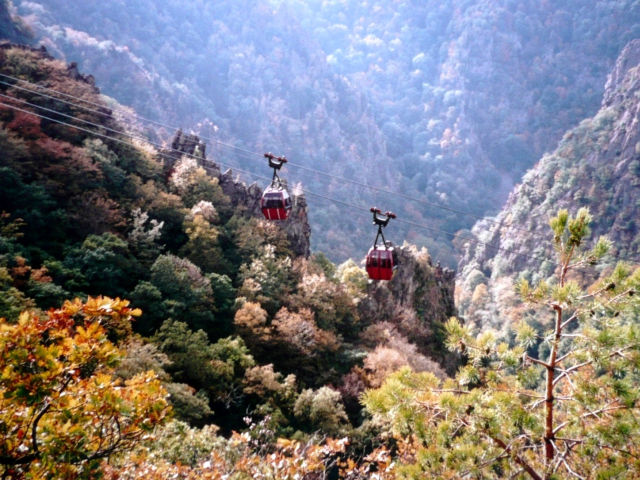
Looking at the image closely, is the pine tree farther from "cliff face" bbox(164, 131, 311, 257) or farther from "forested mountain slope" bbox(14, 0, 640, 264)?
"forested mountain slope" bbox(14, 0, 640, 264)

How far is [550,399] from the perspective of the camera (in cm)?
463

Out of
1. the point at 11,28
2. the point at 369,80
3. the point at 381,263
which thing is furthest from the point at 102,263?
the point at 369,80

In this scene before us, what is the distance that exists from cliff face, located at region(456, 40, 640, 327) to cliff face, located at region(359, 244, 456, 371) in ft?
76.2

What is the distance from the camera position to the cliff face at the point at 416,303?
89.6 ft

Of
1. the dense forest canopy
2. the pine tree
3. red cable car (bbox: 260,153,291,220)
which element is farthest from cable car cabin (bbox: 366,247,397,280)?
the pine tree

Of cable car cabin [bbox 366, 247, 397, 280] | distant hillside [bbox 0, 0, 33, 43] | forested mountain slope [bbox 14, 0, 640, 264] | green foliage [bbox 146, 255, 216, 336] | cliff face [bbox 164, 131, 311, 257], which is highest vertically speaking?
forested mountain slope [bbox 14, 0, 640, 264]

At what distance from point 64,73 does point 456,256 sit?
64436 millimetres

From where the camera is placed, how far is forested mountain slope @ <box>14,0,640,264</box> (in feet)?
239

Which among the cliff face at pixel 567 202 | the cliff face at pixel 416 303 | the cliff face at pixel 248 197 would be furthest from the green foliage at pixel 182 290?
the cliff face at pixel 567 202

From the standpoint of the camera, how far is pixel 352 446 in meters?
15.9

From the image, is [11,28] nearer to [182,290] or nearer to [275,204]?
[182,290]

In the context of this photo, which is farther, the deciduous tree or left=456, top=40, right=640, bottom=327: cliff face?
left=456, top=40, right=640, bottom=327: cliff face

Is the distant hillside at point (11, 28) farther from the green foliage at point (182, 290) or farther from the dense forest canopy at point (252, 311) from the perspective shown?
the green foliage at point (182, 290)

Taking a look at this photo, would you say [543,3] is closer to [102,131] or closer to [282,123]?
[282,123]
